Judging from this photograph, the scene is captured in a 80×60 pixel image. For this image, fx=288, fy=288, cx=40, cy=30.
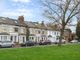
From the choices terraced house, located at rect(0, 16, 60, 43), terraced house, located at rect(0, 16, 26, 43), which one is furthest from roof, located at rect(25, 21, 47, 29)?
terraced house, located at rect(0, 16, 26, 43)

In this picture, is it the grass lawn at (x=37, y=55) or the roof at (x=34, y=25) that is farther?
the roof at (x=34, y=25)

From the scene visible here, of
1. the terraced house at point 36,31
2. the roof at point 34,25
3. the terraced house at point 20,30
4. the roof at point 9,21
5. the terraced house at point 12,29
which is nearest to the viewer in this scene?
the terraced house at point 12,29

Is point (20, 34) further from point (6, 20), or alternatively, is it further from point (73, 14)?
point (73, 14)

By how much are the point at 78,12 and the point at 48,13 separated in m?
7.61

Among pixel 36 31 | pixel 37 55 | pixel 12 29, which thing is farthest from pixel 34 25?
pixel 37 55

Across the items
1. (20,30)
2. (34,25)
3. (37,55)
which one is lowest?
(37,55)

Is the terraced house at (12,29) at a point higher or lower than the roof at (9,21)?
lower

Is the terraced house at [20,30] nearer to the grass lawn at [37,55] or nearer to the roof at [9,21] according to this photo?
the roof at [9,21]

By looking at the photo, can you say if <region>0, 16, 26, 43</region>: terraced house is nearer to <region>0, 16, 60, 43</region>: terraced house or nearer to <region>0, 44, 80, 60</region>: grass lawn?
<region>0, 16, 60, 43</region>: terraced house

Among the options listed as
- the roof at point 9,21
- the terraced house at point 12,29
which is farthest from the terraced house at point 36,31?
the roof at point 9,21

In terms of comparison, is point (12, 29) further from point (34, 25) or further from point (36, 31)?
point (34, 25)

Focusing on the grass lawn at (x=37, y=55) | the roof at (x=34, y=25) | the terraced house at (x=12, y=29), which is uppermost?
the roof at (x=34, y=25)

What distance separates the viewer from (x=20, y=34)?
330ft

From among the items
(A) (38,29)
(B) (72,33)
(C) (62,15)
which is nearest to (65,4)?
(C) (62,15)
